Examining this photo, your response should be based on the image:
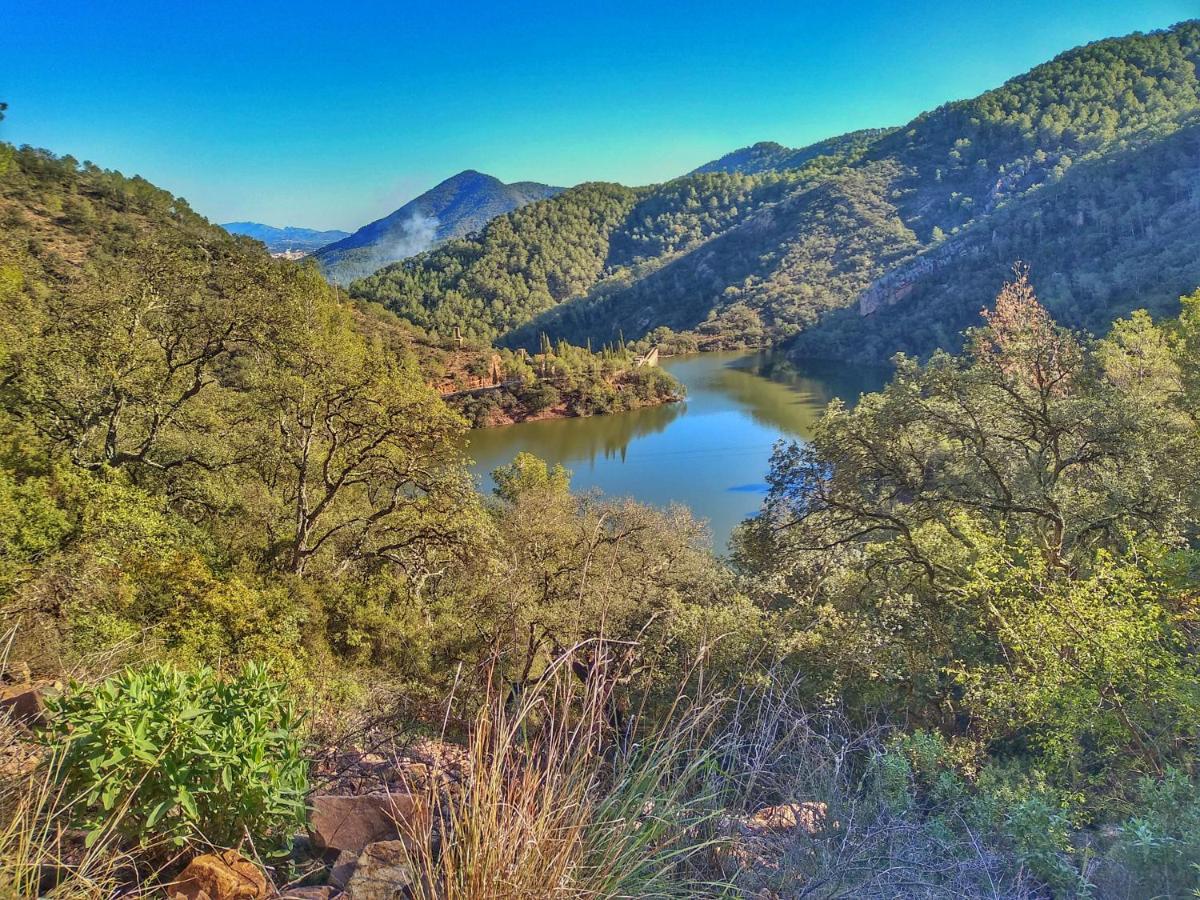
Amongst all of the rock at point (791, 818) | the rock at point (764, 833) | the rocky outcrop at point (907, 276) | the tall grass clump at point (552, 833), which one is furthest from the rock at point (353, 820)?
the rocky outcrop at point (907, 276)

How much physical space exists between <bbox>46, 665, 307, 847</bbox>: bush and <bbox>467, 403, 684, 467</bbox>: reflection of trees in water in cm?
3066

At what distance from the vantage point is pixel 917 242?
76.8 m

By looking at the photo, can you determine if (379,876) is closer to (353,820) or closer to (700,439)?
(353,820)

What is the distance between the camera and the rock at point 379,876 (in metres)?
1.28

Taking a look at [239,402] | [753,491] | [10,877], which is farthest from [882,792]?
[753,491]

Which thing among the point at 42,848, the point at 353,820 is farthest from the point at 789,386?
the point at 42,848

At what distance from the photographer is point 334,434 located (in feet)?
22.4

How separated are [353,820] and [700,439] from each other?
35660 millimetres

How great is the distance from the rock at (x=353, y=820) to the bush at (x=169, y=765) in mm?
184

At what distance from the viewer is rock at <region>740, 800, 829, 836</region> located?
1.61m

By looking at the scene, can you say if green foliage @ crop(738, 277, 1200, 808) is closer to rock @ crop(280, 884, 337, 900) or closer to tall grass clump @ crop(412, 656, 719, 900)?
tall grass clump @ crop(412, 656, 719, 900)

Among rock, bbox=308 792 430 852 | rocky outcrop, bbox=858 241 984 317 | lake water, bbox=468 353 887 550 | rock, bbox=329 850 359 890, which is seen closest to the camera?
rock, bbox=329 850 359 890

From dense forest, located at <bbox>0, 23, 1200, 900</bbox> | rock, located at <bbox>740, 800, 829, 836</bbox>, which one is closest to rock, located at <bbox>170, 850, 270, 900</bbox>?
dense forest, located at <bbox>0, 23, 1200, 900</bbox>

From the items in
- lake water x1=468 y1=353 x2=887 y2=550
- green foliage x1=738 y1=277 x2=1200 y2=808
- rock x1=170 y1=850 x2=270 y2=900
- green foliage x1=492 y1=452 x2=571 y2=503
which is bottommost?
lake water x1=468 y1=353 x2=887 y2=550
